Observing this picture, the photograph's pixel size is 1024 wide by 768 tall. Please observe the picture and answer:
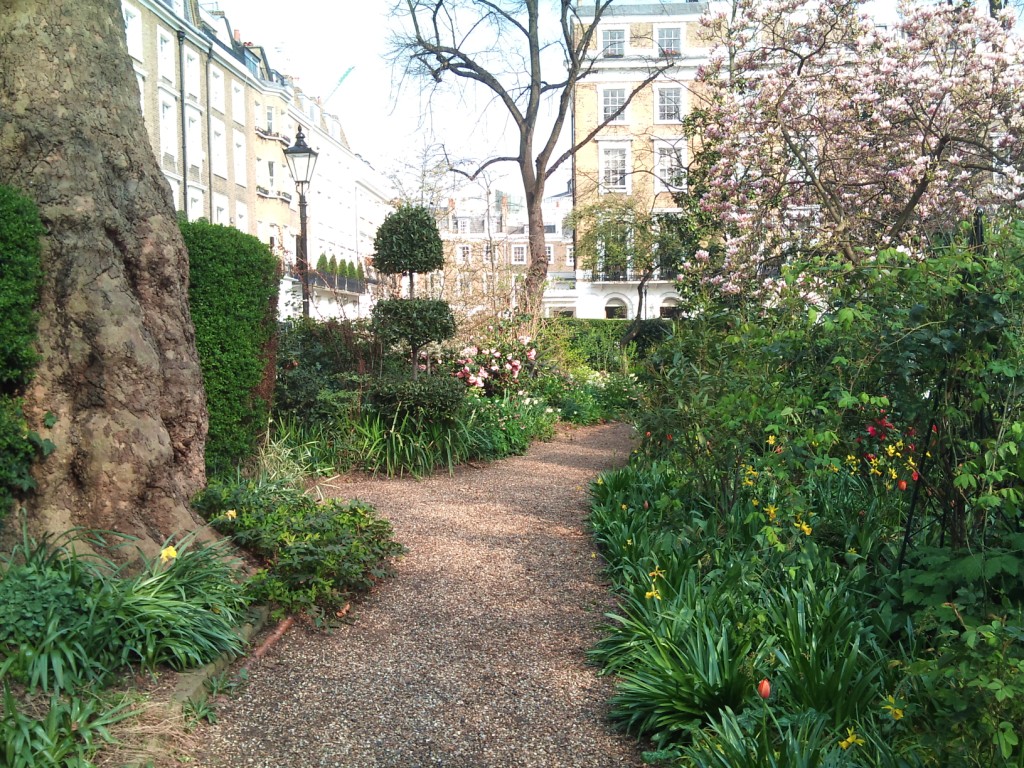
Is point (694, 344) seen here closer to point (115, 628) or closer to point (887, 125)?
point (115, 628)

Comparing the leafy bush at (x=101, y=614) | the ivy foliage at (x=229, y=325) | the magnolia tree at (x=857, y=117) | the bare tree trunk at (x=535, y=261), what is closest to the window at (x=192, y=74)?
the bare tree trunk at (x=535, y=261)

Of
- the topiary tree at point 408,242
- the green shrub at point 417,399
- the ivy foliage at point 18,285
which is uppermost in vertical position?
the topiary tree at point 408,242

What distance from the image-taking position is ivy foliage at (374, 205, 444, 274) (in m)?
10.3

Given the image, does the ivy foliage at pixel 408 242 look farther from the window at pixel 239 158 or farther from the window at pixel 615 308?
the window at pixel 615 308

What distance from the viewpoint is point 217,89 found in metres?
34.5

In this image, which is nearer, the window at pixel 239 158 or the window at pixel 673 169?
the window at pixel 673 169

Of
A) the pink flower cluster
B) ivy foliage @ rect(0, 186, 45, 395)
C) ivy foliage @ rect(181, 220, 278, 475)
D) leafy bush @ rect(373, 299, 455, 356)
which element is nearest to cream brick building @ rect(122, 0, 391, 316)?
the pink flower cluster

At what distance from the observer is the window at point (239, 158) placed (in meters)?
36.0

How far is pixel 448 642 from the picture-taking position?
435 centimetres

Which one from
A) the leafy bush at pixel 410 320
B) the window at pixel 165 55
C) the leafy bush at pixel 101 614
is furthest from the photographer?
the window at pixel 165 55

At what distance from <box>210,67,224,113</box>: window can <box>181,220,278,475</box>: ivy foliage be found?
30.5 metres

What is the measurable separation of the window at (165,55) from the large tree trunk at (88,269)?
2786 centimetres

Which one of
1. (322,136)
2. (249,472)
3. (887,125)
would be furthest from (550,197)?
(249,472)

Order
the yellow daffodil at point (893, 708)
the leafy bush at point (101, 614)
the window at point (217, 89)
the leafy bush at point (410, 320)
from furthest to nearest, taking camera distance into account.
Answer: the window at point (217, 89) → the leafy bush at point (410, 320) → the leafy bush at point (101, 614) → the yellow daffodil at point (893, 708)
